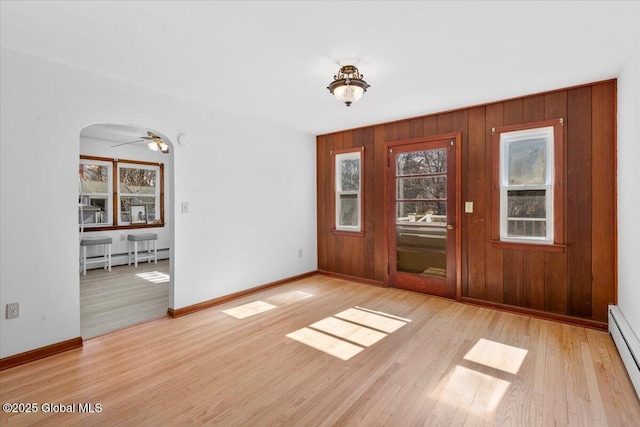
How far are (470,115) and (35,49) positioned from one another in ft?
15.0

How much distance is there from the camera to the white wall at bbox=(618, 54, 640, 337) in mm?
2443

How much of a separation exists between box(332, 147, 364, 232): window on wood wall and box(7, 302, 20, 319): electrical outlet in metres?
4.09

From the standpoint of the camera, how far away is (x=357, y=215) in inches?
207

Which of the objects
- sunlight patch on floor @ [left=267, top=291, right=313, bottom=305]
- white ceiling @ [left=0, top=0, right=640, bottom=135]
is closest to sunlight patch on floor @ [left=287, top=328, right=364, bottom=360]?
sunlight patch on floor @ [left=267, top=291, right=313, bottom=305]

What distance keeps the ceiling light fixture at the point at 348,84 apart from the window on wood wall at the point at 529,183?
6.79 feet

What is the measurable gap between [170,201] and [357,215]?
2.90 meters

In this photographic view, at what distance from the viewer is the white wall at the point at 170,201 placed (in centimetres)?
259

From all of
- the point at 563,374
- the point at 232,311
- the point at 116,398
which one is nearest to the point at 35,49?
the point at 116,398

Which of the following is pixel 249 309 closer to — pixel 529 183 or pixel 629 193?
pixel 529 183

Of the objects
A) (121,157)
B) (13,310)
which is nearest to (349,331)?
(13,310)

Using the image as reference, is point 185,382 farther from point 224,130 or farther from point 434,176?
point 434,176

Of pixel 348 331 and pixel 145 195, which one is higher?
pixel 145 195

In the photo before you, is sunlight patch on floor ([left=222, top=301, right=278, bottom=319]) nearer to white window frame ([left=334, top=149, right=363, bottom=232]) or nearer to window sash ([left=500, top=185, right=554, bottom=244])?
white window frame ([left=334, top=149, right=363, bottom=232])

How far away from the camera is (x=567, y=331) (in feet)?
10.5
